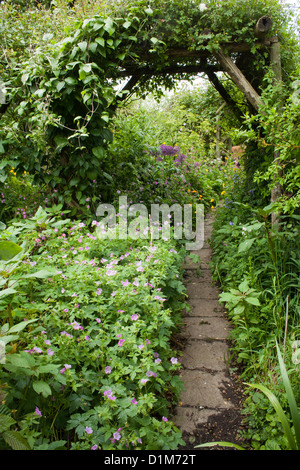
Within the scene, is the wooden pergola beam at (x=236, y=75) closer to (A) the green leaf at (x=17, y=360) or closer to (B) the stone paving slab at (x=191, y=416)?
(B) the stone paving slab at (x=191, y=416)

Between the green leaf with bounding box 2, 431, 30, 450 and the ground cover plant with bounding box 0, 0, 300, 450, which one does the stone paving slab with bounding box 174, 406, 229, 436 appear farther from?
the green leaf with bounding box 2, 431, 30, 450

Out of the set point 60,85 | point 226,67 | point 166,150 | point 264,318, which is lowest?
point 264,318

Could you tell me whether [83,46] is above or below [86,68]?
above

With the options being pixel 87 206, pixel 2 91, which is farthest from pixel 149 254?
pixel 2 91

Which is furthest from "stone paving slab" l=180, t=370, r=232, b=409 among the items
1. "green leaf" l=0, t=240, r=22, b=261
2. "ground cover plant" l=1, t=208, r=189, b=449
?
"green leaf" l=0, t=240, r=22, b=261

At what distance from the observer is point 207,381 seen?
2.02 meters

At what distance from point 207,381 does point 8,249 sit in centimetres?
147

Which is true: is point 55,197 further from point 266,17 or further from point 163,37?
point 266,17

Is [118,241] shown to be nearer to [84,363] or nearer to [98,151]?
[98,151]

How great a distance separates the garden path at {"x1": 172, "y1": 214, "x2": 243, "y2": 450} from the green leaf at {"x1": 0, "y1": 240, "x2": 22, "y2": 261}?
1208mm

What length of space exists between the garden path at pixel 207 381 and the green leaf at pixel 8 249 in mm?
1208

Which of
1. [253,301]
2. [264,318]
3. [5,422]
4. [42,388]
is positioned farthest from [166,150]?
[5,422]

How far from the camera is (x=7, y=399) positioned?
4.18 ft
